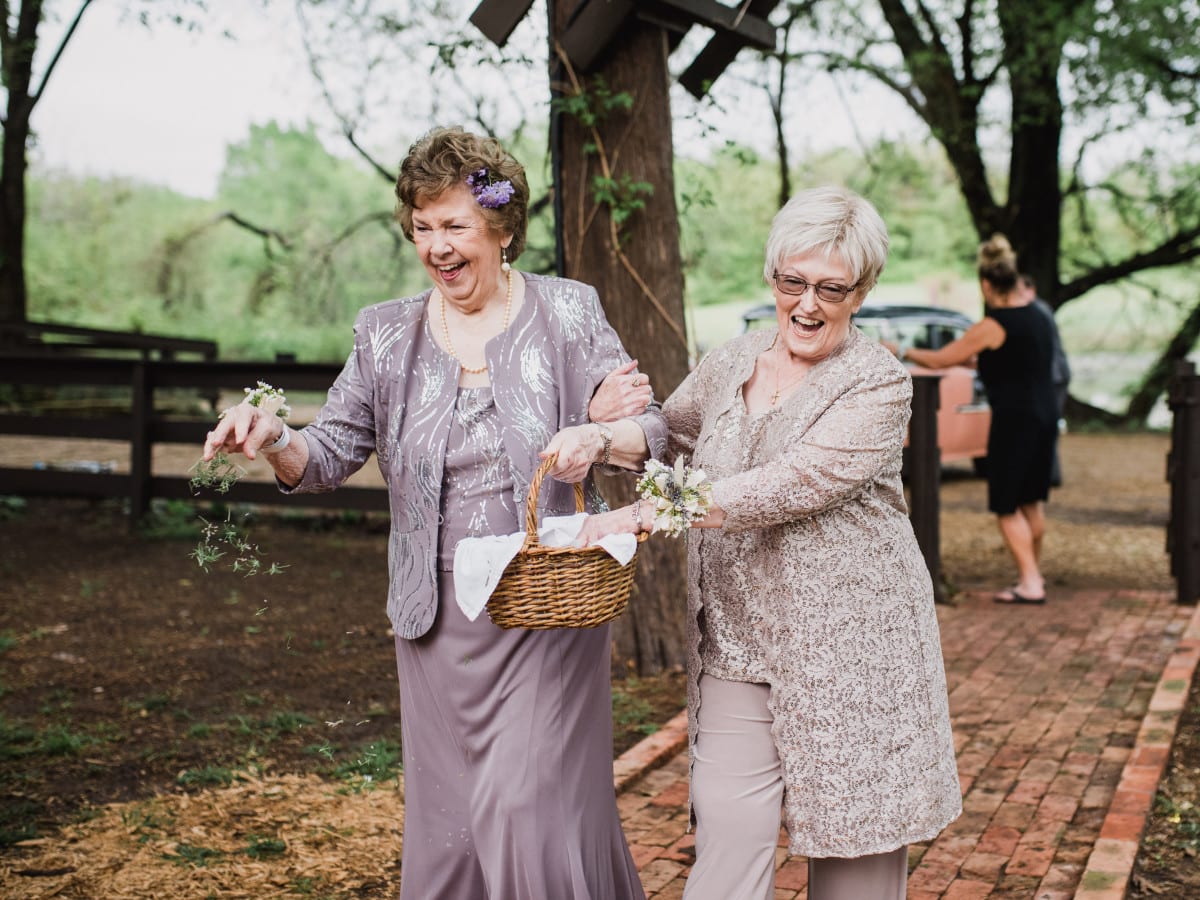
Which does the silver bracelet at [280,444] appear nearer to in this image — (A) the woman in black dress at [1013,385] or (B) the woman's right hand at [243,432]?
(B) the woman's right hand at [243,432]

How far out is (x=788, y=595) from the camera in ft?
8.93

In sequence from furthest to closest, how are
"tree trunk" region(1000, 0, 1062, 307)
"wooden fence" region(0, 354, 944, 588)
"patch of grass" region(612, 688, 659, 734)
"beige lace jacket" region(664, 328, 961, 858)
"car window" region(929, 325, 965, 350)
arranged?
"tree trunk" region(1000, 0, 1062, 307) → "car window" region(929, 325, 965, 350) → "wooden fence" region(0, 354, 944, 588) → "patch of grass" region(612, 688, 659, 734) → "beige lace jacket" region(664, 328, 961, 858)

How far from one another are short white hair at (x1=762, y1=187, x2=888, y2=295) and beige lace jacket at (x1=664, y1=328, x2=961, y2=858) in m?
0.20

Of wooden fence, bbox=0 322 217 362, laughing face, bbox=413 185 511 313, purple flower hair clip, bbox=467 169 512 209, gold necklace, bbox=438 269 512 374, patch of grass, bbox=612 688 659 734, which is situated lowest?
patch of grass, bbox=612 688 659 734

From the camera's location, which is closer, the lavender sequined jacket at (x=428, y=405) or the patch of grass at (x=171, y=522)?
the lavender sequined jacket at (x=428, y=405)

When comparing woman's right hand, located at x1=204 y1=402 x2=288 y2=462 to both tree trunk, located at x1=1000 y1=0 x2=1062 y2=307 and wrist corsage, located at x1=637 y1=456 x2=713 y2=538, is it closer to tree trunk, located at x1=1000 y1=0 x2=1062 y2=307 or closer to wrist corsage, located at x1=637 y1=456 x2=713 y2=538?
wrist corsage, located at x1=637 y1=456 x2=713 y2=538

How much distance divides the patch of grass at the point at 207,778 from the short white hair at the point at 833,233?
3230 mm

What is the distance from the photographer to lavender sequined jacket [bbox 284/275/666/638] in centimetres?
288

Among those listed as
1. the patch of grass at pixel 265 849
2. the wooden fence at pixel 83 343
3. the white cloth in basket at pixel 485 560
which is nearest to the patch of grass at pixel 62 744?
the patch of grass at pixel 265 849

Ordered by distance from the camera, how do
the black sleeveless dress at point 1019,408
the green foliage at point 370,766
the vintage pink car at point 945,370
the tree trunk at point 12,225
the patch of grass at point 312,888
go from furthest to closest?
the tree trunk at point 12,225 → the vintage pink car at point 945,370 → the black sleeveless dress at point 1019,408 → the green foliage at point 370,766 → the patch of grass at point 312,888

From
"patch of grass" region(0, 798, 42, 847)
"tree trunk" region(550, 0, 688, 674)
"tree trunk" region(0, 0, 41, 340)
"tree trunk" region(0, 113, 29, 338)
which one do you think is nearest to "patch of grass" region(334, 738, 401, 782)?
"patch of grass" region(0, 798, 42, 847)

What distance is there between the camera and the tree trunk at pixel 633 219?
576cm

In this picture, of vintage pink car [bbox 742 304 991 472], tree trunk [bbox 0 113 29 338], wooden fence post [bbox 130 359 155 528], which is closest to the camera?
wooden fence post [bbox 130 359 155 528]

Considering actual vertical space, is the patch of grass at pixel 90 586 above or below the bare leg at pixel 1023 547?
below
